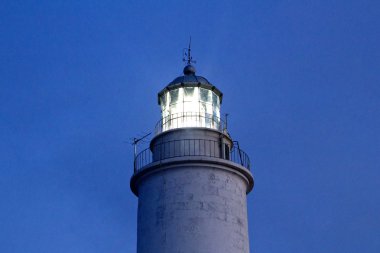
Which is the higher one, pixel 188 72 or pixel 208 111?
pixel 188 72

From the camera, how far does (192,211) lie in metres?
17.5

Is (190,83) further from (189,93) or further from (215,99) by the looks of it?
(215,99)

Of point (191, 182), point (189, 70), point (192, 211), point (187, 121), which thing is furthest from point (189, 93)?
point (192, 211)

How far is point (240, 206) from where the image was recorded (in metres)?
18.4

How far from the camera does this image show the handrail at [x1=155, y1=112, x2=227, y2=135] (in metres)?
19.4

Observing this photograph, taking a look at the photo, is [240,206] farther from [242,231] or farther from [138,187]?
[138,187]

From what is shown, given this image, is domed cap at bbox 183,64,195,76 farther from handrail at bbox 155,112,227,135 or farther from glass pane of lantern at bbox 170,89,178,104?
handrail at bbox 155,112,227,135

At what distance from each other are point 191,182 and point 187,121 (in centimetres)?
231

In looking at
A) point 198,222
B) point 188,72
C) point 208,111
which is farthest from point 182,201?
point 188,72

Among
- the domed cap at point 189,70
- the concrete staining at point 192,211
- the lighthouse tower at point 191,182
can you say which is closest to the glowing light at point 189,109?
the lighthouse tower at point 191,182

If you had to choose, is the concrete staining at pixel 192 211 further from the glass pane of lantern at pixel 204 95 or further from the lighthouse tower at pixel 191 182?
the glass pane of lantern at pixel 204 95

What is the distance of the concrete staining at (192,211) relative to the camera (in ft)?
56.7

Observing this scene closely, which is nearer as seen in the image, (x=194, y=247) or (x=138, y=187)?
(x=194, y=247)

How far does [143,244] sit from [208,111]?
459 cm
